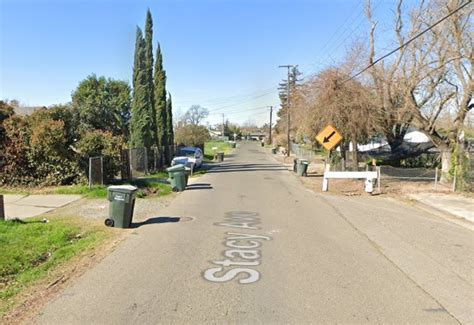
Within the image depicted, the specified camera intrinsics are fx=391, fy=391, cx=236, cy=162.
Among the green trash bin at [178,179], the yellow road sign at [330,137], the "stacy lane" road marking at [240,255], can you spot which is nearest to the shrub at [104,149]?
the green trash bin at [178,179]

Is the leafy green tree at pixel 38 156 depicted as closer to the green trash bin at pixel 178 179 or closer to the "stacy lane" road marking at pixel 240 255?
the green trash bin at pixel 178 179

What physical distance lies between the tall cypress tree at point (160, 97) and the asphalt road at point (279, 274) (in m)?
20.7

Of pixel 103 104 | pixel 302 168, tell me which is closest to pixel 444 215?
pixel 302 168

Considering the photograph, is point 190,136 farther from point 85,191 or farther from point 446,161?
point 85,191

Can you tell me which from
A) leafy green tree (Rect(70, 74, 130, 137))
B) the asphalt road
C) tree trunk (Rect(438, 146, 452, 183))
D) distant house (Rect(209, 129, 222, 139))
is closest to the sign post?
tree trunk (Rect(438, 146, 452, 183))

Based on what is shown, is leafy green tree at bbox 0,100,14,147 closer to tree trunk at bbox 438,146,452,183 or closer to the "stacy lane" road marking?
the "stacy lane" road marking

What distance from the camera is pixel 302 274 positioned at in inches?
229

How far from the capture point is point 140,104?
23531mm

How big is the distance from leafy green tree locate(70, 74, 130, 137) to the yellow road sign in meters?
24.6

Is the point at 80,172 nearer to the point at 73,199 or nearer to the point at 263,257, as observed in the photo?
the point at 73,199

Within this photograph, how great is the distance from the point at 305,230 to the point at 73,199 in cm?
802

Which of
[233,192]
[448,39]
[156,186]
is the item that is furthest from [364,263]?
[448,39]

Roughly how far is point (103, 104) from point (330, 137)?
29.2 m

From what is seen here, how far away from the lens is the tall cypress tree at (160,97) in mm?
30391
